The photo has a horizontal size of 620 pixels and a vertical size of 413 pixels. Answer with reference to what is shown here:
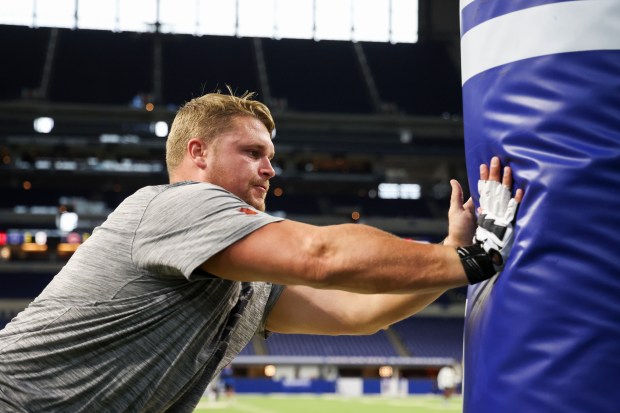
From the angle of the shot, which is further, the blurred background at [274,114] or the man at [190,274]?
the blurred background at [274,114]

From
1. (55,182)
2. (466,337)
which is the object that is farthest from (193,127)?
(55,182)

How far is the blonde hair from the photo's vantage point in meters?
2.92

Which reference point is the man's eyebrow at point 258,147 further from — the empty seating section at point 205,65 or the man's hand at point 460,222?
the empty seating section at point 205,65

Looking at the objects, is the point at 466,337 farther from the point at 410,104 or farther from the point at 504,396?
the point at 410,104

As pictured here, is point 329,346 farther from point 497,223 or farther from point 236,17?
point 497,223

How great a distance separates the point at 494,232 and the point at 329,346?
33354mm

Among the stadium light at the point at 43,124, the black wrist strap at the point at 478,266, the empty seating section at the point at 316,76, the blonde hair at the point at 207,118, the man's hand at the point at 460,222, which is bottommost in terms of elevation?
the black wrist strap at the point at 478,266

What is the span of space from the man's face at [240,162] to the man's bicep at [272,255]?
47 cm

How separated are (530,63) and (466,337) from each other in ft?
2.59

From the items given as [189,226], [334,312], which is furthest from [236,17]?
[189,226]

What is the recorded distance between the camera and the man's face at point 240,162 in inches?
114

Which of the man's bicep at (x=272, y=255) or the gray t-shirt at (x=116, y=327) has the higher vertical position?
the man's bicep at (x=272, y=255)

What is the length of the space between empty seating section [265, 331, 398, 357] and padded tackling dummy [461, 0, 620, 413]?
105 ft

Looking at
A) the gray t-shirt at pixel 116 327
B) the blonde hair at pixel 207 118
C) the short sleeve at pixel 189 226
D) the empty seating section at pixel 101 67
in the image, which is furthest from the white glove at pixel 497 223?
the empty seating section at pixel 101 67
